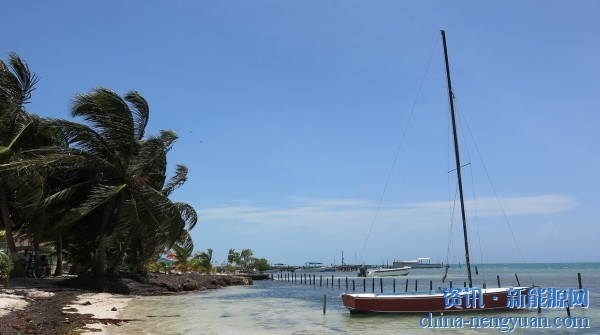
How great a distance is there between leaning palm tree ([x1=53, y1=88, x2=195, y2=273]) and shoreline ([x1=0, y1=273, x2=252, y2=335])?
241 cm

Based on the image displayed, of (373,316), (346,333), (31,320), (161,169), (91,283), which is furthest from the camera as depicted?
(161,169)

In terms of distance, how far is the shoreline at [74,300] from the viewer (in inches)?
612

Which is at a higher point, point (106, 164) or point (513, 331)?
point (106, 164)

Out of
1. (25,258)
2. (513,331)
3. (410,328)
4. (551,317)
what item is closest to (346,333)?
(410,328)

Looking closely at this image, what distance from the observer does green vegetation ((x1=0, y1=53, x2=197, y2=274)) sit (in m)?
27.2

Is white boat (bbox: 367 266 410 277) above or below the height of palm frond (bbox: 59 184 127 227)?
below

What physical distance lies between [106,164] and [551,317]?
2504 centimetres

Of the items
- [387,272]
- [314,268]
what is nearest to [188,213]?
[387,272]

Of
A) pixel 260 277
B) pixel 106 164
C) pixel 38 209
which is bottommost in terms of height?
pixel 260 277

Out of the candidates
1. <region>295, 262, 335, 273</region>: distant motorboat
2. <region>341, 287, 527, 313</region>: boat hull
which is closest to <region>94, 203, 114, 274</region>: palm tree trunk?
<region>341, 287, 527, 313</region>: boat hull

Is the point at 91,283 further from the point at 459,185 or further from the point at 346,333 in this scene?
the point at 459,185

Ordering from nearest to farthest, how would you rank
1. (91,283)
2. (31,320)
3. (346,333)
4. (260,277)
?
(31,320), (346,333), (91,283), (260,277)

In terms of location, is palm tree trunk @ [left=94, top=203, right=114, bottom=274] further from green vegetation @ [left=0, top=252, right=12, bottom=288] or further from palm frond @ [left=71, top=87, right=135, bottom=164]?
green vegetation @ [left=0, top=252, right=12, bottom=288]

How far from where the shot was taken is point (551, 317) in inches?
919
